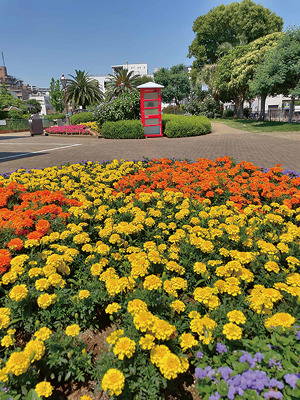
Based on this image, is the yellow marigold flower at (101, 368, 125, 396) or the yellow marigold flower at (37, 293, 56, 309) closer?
the yellow marigold flower at (101, 368, 125, 396)

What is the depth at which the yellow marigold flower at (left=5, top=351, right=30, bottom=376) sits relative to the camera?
132cm

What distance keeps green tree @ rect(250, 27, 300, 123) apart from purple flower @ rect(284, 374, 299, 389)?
19591 millimetres

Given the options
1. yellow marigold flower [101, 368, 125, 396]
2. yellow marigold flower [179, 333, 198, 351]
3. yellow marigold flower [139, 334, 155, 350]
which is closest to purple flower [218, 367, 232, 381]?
yellow marigold flower [179, 333, 198, 351]

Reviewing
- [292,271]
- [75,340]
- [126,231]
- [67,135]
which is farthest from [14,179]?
[67,135]

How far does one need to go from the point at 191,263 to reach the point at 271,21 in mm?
43503

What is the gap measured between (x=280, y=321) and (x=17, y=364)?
1506mm

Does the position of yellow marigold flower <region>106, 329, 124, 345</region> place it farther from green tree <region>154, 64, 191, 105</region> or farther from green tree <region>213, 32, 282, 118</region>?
green tree <region>154, 64, 191, 105</region>

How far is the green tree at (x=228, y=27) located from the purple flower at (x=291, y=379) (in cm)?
3585

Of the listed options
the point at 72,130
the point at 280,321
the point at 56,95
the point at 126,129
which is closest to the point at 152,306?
the point at 280,321

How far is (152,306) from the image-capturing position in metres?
1.81

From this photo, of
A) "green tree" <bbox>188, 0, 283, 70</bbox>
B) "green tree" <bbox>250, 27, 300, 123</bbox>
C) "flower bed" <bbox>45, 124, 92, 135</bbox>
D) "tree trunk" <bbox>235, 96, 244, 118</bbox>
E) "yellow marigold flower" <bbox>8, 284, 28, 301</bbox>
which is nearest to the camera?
"yellow marigold flower" <bbox>8, 284, 28, 301</bbox>

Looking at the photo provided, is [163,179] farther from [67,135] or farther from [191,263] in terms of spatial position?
[67,135]

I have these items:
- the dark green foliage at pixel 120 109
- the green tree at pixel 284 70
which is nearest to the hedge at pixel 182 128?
the dark green foliage at pixel 120 109

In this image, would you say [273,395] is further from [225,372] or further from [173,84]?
[173,84]
